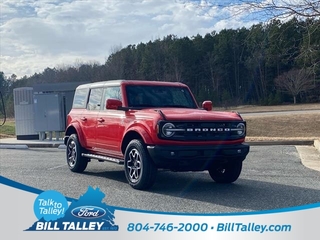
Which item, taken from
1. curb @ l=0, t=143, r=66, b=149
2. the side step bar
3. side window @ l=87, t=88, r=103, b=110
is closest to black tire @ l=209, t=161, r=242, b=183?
the side step bar

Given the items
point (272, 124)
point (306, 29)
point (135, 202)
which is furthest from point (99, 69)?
point (135, 202)

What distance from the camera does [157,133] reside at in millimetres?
7277

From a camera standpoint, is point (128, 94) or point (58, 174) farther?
point (58, 174)

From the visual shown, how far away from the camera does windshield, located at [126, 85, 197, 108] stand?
8.70 meters

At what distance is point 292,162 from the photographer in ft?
37.7

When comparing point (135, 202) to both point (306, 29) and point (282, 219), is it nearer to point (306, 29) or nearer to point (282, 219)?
point (282, 219)

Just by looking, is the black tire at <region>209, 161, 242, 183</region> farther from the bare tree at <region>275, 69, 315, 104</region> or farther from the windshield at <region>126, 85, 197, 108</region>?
the bare tree at <region>275, 69, 315, 104</region>

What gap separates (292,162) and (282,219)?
682cm

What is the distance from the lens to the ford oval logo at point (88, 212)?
15.9 ft

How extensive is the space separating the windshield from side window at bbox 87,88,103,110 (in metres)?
1.07

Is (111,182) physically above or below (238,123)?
below

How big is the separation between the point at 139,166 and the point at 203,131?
1.23m

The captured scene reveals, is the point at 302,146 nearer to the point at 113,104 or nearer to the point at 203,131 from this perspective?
the point at 203,131

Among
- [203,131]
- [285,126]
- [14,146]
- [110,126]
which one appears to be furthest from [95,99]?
[285,126]
